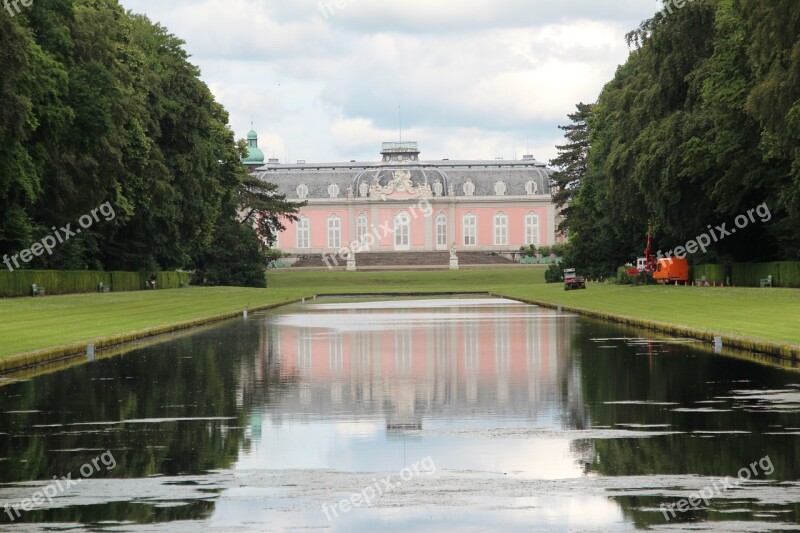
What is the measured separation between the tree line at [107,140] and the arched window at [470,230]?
65446 mm

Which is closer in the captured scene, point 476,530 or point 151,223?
point 476,530

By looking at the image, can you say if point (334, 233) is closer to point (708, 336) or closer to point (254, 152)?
point (254, 152)

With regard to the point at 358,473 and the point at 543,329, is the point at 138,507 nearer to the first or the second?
the point at 358,473

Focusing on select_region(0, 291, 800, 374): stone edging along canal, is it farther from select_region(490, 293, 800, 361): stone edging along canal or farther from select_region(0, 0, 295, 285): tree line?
select_region(0, 0, 295, 285): tree line

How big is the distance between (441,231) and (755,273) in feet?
297

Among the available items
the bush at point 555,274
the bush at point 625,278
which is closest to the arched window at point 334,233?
the bush at point 555,274

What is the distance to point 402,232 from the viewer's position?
14262 cm

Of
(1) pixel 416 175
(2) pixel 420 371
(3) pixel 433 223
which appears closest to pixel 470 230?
(3) pixel 433 223

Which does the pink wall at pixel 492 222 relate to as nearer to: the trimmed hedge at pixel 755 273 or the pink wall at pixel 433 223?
the pink wall at pixel 433 223

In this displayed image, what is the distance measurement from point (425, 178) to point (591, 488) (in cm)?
13486

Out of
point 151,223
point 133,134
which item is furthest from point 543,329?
point 151,223

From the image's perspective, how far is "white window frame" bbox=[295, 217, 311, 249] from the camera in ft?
468

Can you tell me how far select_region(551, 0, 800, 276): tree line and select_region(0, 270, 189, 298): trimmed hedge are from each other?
21.4 m

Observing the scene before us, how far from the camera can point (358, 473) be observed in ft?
29.2
